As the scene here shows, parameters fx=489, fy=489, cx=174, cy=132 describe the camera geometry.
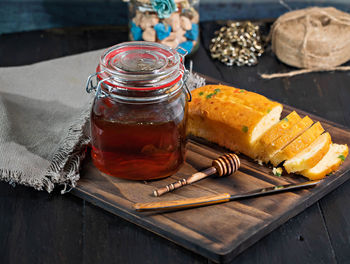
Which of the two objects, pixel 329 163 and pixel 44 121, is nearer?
pixel 329 163

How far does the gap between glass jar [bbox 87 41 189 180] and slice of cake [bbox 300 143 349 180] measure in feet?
1.83

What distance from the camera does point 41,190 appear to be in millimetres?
2033

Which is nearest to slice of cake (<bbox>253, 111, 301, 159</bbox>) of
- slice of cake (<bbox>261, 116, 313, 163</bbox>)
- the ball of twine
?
slice of cake (<bbox>261, 116, 313, 163</bbox>)

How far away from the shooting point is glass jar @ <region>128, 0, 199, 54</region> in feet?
9.46

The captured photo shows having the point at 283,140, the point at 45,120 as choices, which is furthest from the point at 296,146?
the point at 45,120

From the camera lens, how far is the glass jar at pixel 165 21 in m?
2.88

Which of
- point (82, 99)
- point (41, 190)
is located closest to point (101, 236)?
point (41, 190)

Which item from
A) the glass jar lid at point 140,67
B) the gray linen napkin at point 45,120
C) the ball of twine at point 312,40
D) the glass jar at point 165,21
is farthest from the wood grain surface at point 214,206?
the ball of twine at point 312,40

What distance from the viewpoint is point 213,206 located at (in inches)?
74.4

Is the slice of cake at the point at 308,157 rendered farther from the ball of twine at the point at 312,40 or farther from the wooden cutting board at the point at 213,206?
the ball of twine at the point at 312,40

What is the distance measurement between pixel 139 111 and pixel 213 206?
0.46m

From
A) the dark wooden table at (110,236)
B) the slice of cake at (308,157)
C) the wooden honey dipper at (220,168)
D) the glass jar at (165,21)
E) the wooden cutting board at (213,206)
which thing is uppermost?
the glass jar at (165,21)

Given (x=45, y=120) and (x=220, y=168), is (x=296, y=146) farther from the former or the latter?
(x=45, y=120)

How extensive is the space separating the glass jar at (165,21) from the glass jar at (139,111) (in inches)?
36.5
